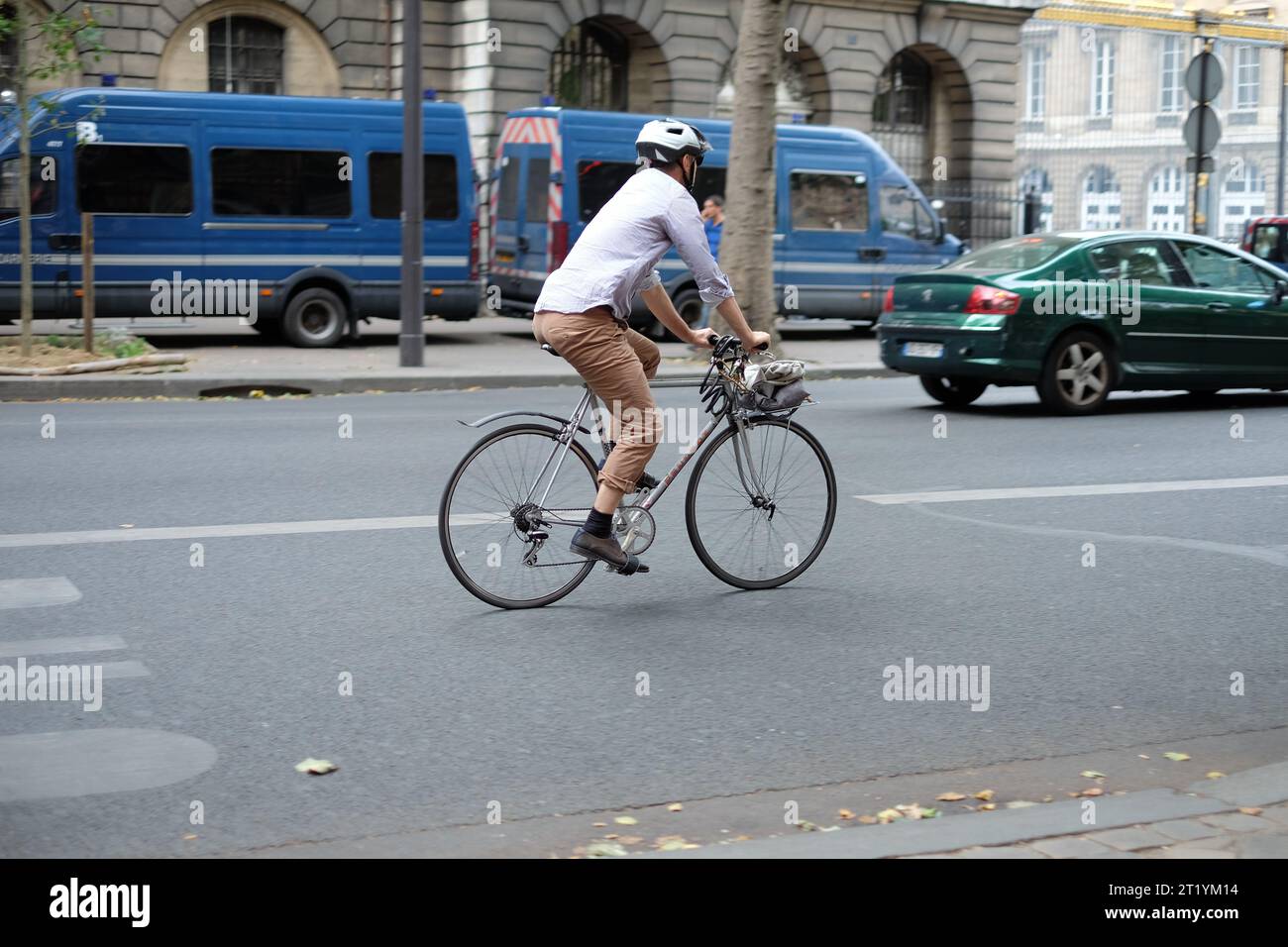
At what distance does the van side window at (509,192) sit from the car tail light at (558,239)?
1157 millimetres

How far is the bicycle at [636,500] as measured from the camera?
6559 mm

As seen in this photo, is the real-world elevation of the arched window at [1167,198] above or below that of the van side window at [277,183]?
above

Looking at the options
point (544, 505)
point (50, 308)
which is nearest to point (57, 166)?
point (50, 308)

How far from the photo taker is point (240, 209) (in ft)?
66.7

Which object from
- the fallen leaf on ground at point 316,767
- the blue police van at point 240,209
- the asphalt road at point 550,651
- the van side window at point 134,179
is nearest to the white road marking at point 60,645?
the asphalt road at point 550,651

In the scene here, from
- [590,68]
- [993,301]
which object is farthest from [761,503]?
[590,68]

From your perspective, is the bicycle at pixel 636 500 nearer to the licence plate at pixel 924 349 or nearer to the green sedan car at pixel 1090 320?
the green sedan car at pixel 1090 320

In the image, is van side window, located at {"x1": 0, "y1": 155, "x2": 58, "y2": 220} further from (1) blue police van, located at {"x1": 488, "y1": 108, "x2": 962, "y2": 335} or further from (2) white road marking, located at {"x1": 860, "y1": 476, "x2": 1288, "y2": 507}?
(2) white road marking, located at {"x1": 860, "y1": 476, "x2": 1288, "y2": 507}

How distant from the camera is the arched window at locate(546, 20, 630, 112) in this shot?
30.4 meters

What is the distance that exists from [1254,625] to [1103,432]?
589 cm

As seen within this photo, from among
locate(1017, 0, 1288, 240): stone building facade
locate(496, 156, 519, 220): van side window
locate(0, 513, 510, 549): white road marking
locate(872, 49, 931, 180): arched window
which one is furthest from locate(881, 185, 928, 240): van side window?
locate(1017, 0, 1288, 240): stone building facade

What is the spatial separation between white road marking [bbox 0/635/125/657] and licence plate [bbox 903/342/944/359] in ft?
29.3
